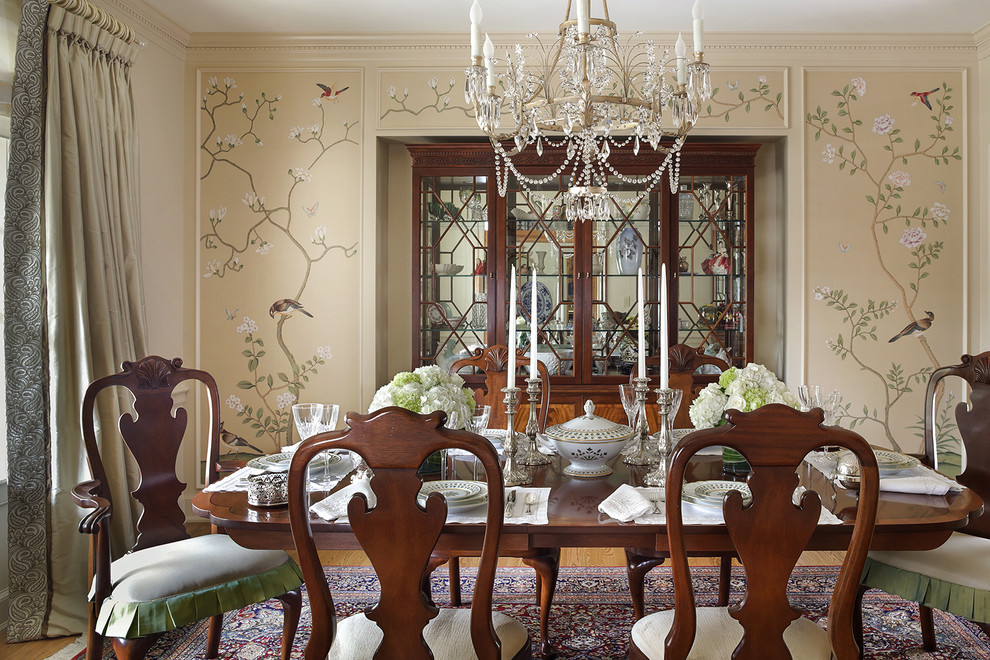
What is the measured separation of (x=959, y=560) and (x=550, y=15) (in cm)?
283

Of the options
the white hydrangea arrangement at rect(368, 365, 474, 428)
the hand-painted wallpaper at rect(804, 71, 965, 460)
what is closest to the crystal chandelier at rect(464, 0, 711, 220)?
the white hydrangea arrangement at rect(368, 365, 474, 428)

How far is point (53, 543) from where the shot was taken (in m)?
2.46

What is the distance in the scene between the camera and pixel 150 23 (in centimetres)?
336

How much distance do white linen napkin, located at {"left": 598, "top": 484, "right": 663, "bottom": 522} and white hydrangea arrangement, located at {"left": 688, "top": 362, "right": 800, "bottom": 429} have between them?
0.48 metres

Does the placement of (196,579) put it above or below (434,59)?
below

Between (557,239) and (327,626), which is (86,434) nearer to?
(327,626)

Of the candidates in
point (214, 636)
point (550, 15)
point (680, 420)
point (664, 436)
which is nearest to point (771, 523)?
point (664, 436)

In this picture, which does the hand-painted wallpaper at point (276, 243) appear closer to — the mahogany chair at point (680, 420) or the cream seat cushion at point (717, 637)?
the mahogany chair at point (680, 420)

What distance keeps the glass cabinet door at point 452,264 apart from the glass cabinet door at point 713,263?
1080 millimetres

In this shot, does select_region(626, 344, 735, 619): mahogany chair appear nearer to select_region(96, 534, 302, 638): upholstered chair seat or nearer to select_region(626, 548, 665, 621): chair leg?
select_region(626, 548, 665, 621): chair leg

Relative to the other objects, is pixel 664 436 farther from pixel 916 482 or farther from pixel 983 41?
pixel 983 41

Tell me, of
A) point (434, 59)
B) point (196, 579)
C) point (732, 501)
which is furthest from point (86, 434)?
point (434, 59)

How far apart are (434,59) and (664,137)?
130 centimetres

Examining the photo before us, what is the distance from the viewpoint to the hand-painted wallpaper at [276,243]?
3719 mm
